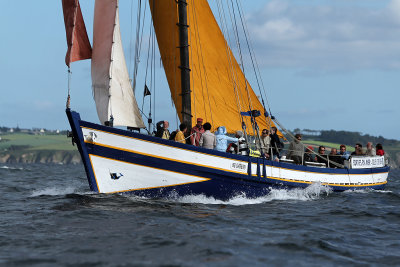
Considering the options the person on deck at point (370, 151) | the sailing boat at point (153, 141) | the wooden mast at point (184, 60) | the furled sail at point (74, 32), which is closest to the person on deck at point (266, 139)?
the sailing boat at point (153, 141)

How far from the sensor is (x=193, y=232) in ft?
36.8

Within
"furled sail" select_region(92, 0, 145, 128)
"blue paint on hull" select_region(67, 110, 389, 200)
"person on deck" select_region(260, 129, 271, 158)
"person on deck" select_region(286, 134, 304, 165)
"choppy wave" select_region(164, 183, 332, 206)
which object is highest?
"furled sail" select_region(92, 0, 145, 128)

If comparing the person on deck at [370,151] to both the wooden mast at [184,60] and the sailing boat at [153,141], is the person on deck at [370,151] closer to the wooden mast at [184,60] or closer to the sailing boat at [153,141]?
the sailing boat at [153,141]

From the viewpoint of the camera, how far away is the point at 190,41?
20.8m

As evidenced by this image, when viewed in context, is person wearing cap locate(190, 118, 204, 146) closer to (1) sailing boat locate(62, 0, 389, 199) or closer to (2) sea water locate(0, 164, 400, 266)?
(1) sailing boat locate(62, 0, 389, 199)

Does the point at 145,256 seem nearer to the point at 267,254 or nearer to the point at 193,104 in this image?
the point at 267,254

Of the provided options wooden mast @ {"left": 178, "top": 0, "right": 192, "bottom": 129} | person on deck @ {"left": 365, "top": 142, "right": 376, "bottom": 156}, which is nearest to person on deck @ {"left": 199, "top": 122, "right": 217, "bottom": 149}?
wooden mast @ {"left": 178, "top": 0, "right": 192, "bottom": 129}

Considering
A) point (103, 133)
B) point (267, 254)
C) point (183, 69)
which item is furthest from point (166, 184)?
point (267, 254)

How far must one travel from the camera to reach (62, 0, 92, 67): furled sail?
15.7 metres

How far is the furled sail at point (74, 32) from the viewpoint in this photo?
15680 millimetres

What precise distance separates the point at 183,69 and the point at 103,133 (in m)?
5.04

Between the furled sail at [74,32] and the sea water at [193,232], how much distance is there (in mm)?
4231

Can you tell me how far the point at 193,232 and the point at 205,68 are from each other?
430 inches

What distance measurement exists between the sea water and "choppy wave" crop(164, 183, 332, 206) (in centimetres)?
4
